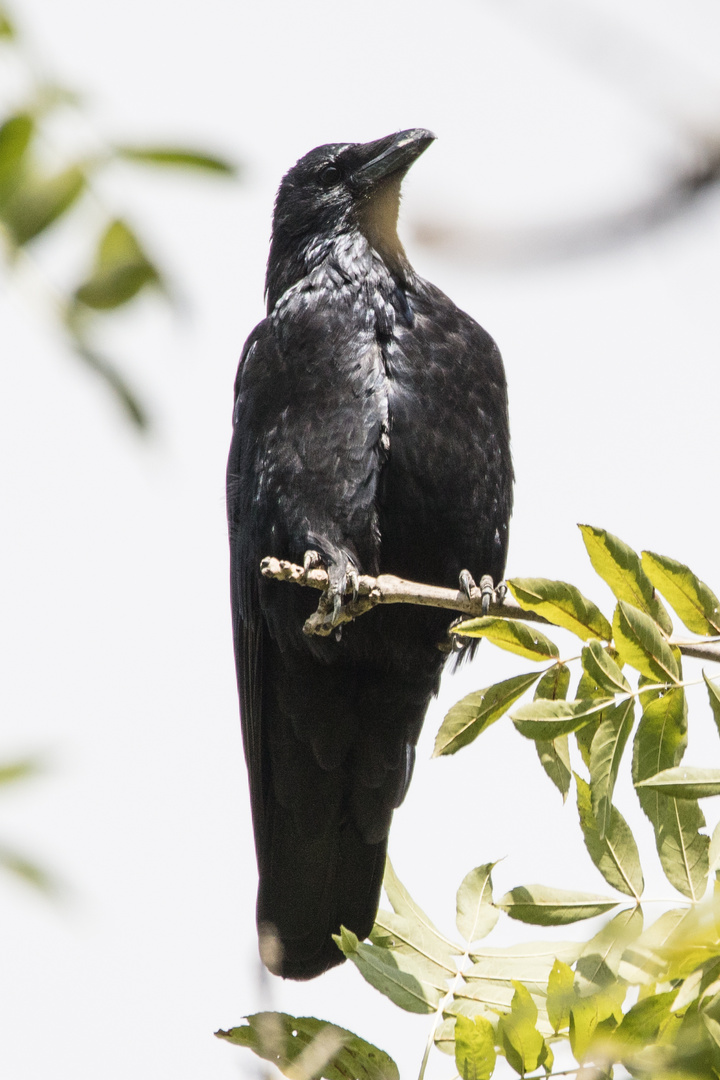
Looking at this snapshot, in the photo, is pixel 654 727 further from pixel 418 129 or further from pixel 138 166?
pixel 418 129

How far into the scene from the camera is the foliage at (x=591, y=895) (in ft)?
7.63

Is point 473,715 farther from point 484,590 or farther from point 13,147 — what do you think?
point 13,147

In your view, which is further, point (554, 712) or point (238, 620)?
point (238, 620)

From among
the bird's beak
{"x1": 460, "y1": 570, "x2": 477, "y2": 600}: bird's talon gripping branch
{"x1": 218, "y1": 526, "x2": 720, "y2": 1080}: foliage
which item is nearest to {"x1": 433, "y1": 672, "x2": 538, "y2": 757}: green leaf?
{"x1": 218, "y1": 526, "x2": 720, "y2": 1080}: foliage

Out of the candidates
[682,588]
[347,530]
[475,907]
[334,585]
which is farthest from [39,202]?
[347,530]

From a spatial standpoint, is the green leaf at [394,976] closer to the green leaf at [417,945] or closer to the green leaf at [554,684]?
the green leaf at [417,945]

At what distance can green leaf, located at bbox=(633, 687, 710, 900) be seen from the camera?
260 centimetres

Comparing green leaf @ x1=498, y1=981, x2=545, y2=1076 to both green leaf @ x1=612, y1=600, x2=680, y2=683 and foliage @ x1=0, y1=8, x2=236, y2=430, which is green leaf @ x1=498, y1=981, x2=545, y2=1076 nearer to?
green leaf @ x1=612, y1=600, x2=680, y2=683

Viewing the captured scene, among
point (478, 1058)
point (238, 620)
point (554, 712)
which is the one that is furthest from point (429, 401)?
point (478, 1058)

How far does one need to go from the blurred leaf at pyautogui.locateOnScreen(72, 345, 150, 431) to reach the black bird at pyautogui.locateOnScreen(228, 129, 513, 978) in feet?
11.2

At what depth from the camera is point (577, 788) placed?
9.04ft

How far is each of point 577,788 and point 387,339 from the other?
2.74 m

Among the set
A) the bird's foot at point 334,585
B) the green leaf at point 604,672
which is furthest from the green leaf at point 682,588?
the bird's foot at point 334,585

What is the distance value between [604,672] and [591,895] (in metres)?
0.52
